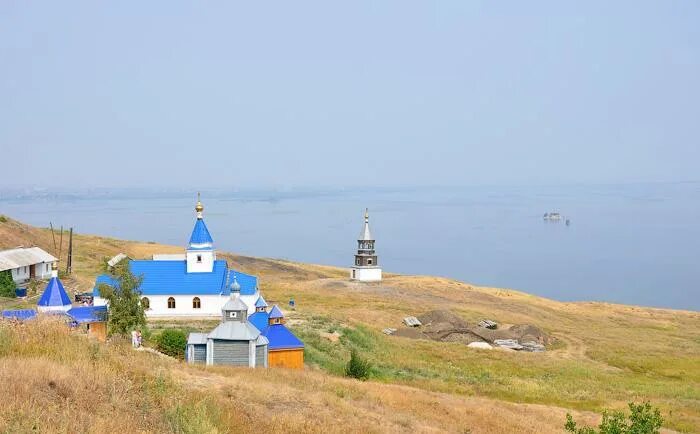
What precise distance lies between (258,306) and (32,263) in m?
23.9

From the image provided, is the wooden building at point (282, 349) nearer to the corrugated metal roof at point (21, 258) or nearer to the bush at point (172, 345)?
the bush at point (172, 345)

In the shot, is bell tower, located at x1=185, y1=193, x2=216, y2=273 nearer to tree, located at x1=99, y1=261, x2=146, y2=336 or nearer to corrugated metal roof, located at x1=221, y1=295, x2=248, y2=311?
corrugated metal roof, located at x1=221, y1=295, x2=248, y2=311

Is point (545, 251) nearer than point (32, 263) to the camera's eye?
No

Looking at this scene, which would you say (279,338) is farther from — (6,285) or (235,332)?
(6,285)

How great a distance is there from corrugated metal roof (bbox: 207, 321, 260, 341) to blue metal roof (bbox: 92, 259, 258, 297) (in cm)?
1331

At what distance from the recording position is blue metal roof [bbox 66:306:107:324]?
32.9 m

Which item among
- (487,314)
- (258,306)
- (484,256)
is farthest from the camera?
(484,256)

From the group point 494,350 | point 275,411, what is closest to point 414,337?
point 494,350

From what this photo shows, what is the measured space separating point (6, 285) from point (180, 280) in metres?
11.3

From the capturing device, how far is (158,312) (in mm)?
41719

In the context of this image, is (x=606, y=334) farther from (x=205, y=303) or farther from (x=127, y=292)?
(x=127, y=292)

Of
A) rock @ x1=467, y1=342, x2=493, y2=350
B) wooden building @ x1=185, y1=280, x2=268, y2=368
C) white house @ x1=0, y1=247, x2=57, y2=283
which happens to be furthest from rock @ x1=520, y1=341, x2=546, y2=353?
white house @ x1=0, y1=247, x2=57, y2=283

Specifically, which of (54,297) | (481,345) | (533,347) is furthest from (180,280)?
(533,347)

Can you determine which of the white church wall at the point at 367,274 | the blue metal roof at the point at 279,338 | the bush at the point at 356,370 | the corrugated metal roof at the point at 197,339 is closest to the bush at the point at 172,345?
the corrugated metal roof at the point at 197,339
